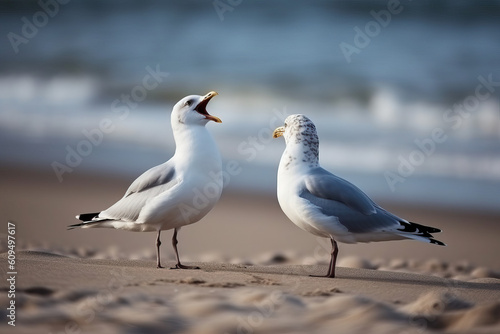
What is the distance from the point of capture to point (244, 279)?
4250 mm

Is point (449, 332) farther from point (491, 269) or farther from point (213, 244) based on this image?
point (213, 244)

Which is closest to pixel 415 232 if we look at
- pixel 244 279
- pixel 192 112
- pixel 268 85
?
pixel 244 279

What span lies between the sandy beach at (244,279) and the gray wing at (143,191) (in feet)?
1.04

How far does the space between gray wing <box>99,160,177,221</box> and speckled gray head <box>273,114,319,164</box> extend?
82 cm

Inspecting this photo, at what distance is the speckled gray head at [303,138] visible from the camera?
4.88m

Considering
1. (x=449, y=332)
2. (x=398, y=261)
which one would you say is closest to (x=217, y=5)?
(x=398, y=261)

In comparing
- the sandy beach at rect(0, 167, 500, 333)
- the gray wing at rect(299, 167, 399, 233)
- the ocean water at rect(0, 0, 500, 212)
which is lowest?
the sandy beach at rect(0, 167, 500, 333)

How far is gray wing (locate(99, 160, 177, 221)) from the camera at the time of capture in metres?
4.76

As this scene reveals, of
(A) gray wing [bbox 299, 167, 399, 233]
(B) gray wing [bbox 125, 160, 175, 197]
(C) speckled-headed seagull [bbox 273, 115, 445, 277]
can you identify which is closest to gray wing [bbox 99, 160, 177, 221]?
(B) gray wing [bbox 125, 160, 175, 197]

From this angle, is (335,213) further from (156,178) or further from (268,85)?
(268,85)

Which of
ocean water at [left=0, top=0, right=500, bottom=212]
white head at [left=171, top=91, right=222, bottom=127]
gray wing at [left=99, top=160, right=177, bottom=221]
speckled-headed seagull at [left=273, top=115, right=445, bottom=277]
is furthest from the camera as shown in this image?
ocean water at [left=0, top=0, right=500, bottom=212]

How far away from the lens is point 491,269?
6.00 metres

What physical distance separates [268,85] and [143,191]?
23.0 feet

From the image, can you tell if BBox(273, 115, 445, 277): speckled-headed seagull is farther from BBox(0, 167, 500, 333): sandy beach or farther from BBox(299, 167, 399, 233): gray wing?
BBox(0, 167, 500, 333): sandy beach
